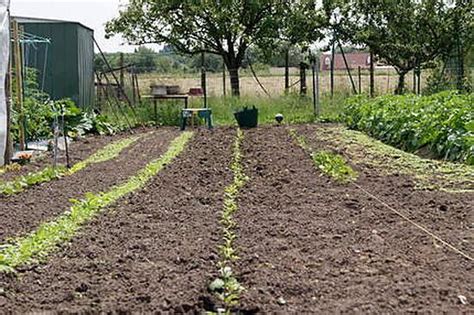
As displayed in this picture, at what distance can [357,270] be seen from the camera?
510 cm

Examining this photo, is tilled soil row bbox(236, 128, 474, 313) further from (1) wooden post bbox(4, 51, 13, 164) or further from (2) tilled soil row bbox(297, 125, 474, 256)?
(1) wooden post bbox(4, 51, 13, 164)

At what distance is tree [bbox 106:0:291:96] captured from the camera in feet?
87.1

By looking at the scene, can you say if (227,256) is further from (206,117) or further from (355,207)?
(206,117)

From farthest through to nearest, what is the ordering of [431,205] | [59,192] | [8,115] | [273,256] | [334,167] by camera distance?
[8,115], [334,167], [59,192], [431,205], [273,256]

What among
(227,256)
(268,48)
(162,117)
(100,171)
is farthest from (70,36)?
(227,256)

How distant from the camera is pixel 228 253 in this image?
562 cm

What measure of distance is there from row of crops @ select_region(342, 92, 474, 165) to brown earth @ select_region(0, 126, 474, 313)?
2.43 m

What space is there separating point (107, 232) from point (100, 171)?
459 cm

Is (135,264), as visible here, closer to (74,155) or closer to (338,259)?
(338,259)

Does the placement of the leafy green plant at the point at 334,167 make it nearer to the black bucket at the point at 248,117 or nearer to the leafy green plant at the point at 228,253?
the leafy green plant at the point at 228,253

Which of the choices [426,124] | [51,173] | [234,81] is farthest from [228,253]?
[234,81]

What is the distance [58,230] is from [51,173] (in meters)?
4.14

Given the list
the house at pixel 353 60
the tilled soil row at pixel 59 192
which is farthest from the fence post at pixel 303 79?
the tilled soil row at pixel 59 192

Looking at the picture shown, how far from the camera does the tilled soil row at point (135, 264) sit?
4.59 meters
